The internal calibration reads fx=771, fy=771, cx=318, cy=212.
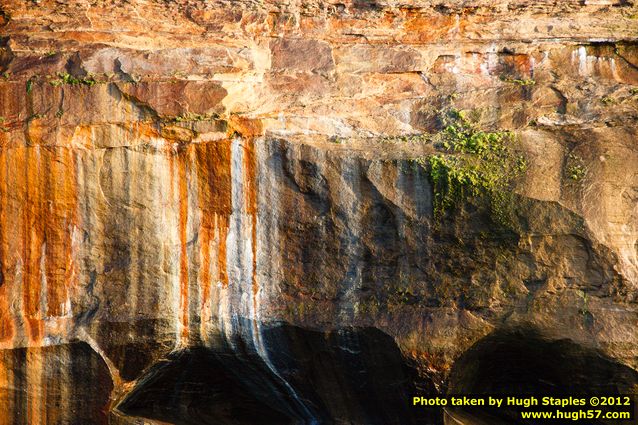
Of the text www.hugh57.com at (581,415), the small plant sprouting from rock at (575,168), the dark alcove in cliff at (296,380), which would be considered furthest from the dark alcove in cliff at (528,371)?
the small plant sprouting from rock at (575,168)

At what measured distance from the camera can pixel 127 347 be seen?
7309 mm

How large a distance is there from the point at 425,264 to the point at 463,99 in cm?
182

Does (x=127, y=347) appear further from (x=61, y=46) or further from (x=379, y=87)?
(x=379, y=87)

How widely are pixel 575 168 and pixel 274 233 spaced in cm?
282

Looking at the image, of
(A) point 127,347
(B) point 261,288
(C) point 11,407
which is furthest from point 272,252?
(C) point 11,407

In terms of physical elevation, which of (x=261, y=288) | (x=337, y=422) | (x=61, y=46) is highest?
(x=61, y=46)

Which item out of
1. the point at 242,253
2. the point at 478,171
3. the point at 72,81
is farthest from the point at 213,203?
the point at 478,171

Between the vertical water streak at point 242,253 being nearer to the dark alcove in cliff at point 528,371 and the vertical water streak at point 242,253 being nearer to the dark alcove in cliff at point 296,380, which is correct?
the dark alcove in cliff at point 296,380

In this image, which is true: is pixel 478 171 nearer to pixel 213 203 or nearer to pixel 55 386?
pixel 213 203

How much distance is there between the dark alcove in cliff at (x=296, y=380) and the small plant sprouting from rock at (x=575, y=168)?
2.22 metres

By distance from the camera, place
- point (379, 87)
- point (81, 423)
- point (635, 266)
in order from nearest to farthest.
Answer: point (635, 266), point (81, 423), point (379, 87)

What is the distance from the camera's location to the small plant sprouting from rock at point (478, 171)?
22.8 ft

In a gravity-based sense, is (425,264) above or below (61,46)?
below

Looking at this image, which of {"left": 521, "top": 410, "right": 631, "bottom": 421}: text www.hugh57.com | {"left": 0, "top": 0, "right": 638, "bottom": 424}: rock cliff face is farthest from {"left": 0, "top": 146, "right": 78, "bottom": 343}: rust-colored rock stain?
{"left": 521, "top": 410, "right": 631, "bottom": 421}: text www.hugh57.com
